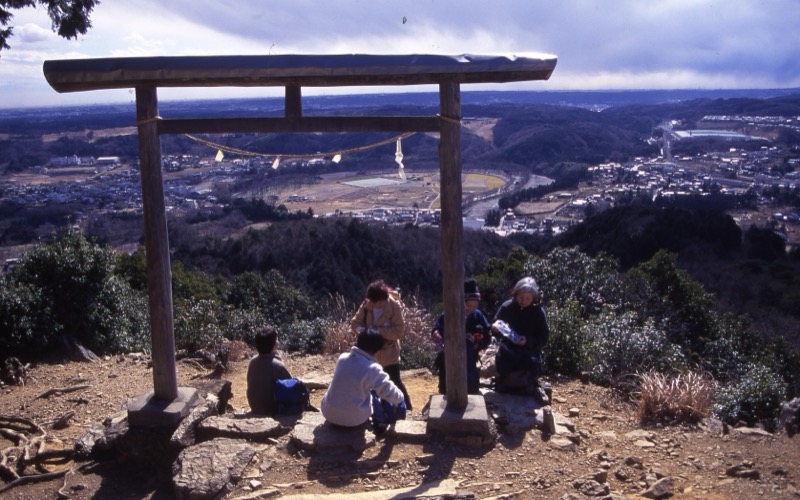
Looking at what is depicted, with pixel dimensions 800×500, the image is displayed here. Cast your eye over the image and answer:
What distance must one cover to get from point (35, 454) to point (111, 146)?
35.5 metres

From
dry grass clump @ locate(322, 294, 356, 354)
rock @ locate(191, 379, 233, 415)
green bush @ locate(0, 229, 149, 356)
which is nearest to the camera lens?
rock @ locate(191, 379, 233, 415)

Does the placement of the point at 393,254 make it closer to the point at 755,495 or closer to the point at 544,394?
the point at 544,394

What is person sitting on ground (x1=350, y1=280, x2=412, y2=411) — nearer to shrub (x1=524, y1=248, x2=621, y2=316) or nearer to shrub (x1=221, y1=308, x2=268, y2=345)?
Result: shrub (x1=221, y1=308, x2=268, y2=345)

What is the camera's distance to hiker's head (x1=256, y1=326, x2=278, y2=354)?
17.9 ft

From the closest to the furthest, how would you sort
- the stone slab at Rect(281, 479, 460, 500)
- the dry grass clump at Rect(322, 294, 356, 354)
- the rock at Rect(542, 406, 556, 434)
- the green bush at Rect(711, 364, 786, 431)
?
the stone slab at Rect(281, 479, 460, 500) → the rock at Rect(542, 406, 556, 434) → the green bush at Rect(711, 364, 786, 431) → the dry grass clump at Rect(322, 294, 356, 354)

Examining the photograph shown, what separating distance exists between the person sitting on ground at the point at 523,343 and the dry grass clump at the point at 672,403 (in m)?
1.07

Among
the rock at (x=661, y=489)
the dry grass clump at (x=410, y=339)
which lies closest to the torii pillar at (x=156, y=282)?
the rock at (x=661, y=489)

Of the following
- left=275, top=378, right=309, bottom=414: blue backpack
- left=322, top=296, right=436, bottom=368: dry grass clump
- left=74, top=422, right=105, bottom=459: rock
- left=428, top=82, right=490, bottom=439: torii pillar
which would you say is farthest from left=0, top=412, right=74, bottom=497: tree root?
left=322, top=296, right=436, bottom=368: dry grass clump

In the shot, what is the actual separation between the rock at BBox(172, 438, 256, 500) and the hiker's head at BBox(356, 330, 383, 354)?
1.05 m

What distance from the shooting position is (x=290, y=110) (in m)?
4.77

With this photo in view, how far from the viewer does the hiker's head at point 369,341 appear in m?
4.63

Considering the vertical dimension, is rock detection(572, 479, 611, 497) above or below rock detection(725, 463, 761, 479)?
above

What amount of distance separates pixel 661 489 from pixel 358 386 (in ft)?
6.99

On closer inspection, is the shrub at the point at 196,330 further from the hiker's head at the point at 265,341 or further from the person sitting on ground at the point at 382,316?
the person sitting on ground at the point at 382,316
